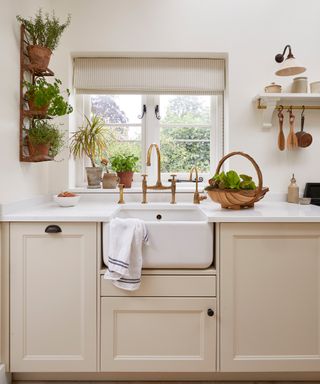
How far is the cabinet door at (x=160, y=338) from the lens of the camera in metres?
1.55

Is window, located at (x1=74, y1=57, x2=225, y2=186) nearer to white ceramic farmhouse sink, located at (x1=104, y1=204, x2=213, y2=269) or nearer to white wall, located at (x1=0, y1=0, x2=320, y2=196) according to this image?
white wall, located at (x1=0, y1=0, x2=320, y2=196)

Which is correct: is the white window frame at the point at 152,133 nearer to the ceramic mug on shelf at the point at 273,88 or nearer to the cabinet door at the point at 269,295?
the ceramic mug on shelf at the point at 273,88

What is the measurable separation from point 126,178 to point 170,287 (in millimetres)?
964

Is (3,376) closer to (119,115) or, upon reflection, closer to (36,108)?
(36,108)

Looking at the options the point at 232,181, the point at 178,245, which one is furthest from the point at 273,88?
the point at 178,245

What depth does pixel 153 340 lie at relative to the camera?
1.56 m

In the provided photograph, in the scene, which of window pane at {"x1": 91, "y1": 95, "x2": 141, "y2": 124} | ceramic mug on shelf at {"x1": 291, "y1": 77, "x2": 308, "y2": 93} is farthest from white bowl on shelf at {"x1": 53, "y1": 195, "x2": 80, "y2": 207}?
ceramic mug on shelf at {"x1": 291, "y1": 77, "x2": 308, "y2": 93}

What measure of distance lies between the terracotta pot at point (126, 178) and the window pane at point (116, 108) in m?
0.44

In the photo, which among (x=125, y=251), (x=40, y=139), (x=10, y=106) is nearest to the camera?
(x=125, y=251)

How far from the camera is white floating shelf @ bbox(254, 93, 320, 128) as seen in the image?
2.02 metres

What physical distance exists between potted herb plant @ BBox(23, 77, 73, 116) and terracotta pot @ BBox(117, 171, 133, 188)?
0.63m

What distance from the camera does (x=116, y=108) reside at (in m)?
2.38

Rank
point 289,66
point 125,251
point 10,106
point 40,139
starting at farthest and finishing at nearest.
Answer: point 289,66 → point 40,139 → point 10,106 → point 125,251

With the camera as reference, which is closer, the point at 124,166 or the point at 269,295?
the point at 269,295
